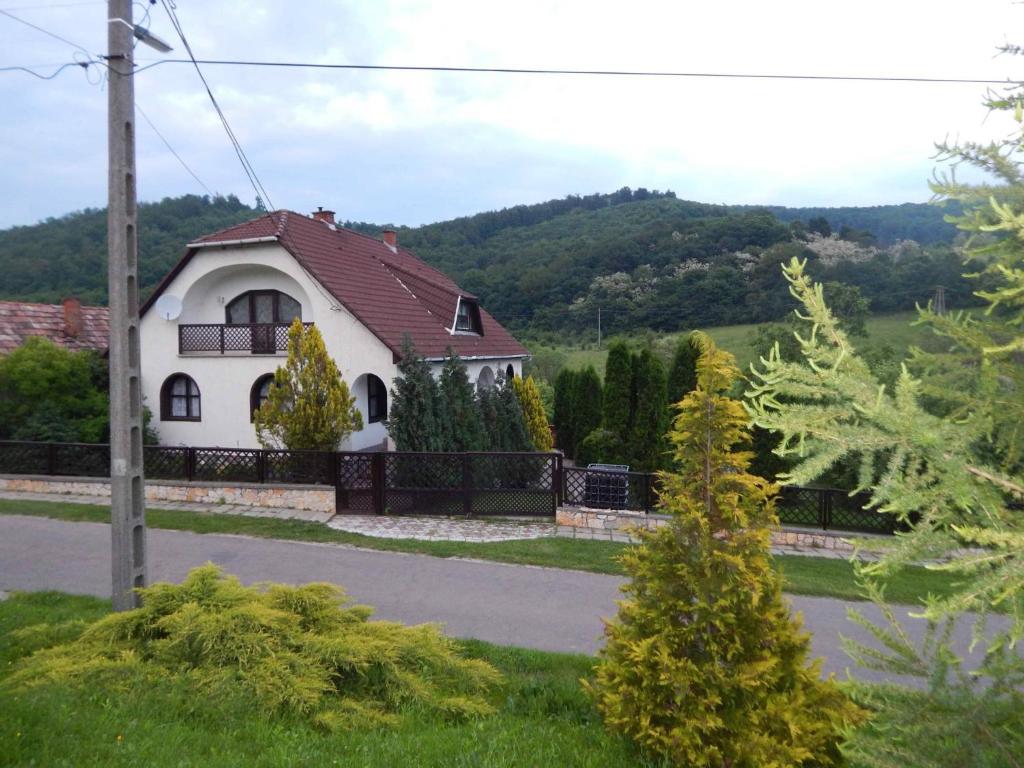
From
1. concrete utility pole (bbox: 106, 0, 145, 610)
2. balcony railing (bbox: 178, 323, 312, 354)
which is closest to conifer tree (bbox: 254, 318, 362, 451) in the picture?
balcony railing (bbox: 178, 323, 312, 354)

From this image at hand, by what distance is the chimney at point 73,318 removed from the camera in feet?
63.4

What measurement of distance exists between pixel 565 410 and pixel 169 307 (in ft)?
40.4

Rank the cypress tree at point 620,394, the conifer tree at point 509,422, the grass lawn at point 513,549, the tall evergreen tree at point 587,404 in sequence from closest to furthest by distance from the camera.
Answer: the grass lawn at point 513,549 → the cypress tree at point 620,394 → the conifer tree at point 509,422 → the tall evergreen tree at point 587,404

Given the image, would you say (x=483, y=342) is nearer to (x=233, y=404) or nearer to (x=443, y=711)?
(x=233, y=404)

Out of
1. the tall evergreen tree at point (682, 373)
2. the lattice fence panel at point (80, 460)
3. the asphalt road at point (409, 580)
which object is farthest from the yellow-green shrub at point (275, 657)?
the tall evergreen tree at point (682, 373)

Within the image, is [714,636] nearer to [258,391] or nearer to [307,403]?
[307,403]

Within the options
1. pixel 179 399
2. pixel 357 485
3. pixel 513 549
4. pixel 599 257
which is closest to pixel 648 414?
pixel 357 485

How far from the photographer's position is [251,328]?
1681 cm

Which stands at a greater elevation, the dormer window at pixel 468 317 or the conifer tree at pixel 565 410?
the dormer window at pixel 468 317

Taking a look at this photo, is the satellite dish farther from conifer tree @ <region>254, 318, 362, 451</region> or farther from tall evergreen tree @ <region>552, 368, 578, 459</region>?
tall evergreen tree @ <region>552, 368, 578, 459</region>

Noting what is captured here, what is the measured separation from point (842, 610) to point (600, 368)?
75.8ft

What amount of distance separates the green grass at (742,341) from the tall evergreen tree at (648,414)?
1975 mm

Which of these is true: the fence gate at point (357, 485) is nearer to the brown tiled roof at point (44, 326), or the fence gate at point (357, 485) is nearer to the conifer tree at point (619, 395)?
the conifer tree at point (619, 395)

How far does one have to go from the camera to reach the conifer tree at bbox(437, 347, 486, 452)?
1407 centimetres
